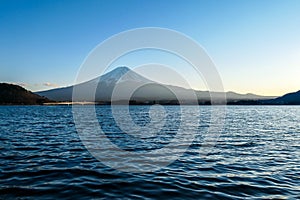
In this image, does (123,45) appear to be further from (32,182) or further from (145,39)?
(32,182)

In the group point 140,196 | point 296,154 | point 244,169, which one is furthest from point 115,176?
point 296,154

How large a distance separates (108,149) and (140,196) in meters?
11.5

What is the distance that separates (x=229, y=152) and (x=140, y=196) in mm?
12759

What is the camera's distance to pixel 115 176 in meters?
14.4

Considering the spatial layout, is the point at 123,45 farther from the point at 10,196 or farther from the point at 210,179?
the point at 10,196

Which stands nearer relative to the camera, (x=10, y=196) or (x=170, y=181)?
(x=10, y=196)

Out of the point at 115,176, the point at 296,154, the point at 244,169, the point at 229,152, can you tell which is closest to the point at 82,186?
the point at 115,176

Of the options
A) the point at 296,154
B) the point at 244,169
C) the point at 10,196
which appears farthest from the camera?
the point at 296,154

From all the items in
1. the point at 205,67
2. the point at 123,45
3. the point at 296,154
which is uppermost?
the point at 123,45

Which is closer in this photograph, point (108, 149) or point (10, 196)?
point (10, 196)

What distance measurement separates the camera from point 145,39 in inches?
949

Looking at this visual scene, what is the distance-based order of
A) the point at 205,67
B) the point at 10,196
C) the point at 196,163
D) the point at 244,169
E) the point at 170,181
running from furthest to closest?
the point at 205,67 < the point at 196,163 < the point at 244,169 < the point at 170,181 < the point at 10,196

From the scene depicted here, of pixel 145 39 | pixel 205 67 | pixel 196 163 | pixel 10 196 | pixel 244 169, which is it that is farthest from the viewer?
pixel 145 39

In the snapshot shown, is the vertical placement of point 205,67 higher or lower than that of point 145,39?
lower
